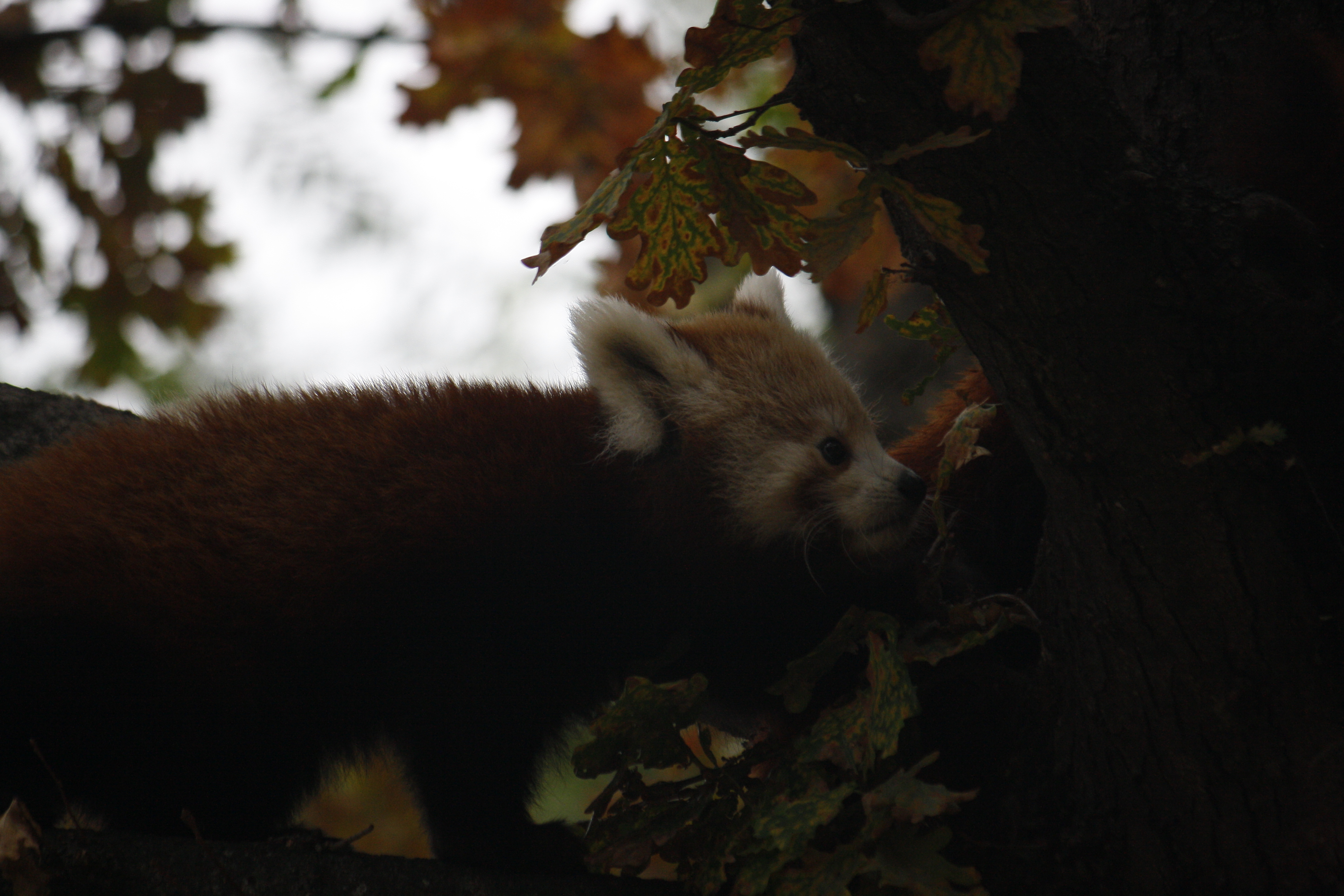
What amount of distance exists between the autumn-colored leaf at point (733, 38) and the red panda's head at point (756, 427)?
1179 mm

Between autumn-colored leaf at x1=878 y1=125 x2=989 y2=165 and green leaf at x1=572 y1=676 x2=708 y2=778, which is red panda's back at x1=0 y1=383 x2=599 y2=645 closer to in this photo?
green leaf at x1=572 y1=676 x2=708 y2=778

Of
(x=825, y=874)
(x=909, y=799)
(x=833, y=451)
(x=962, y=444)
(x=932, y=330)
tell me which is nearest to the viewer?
(x=909, y=799)

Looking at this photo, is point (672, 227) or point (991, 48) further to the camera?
point (672, 227)

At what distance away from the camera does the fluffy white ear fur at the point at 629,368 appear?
276 cm

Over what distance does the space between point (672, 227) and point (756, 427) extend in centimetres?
99

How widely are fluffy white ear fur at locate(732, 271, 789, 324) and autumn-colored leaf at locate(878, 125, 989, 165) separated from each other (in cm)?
189

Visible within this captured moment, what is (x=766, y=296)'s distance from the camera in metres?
3.53

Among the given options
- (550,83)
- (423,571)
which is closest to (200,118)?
(550,83)

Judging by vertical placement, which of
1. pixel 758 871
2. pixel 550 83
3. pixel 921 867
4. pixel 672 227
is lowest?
pixel 921 867

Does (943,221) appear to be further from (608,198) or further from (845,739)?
(845,739)

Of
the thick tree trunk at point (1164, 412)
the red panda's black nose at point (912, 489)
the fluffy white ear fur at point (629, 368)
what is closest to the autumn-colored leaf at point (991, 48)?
the thick tree trunk at point (1164, 412)

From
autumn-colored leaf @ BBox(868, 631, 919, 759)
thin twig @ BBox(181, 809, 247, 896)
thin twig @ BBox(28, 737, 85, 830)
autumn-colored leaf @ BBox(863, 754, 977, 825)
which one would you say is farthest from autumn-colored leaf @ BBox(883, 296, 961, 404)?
thin twig @ BBox(28, 737, 85, 830)

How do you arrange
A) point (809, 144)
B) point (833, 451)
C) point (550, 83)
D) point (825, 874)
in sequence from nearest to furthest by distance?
point (809, 144) < point (825, 874) < point (833, 451) < point (550, 83)

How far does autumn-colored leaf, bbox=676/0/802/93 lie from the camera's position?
5.23 feet
